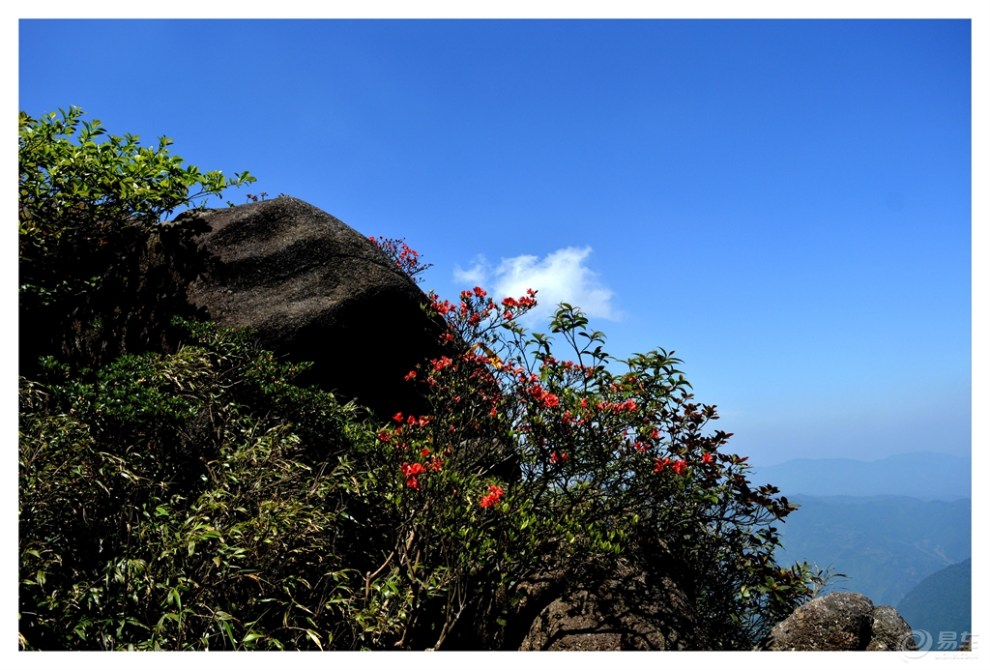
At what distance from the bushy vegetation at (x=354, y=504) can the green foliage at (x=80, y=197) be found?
0.42 ft

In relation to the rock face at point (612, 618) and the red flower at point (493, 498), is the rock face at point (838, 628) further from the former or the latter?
the red flower at point (493, 498)

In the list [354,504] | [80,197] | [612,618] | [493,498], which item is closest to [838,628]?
[612,618]

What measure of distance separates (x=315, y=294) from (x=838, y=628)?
243 inches

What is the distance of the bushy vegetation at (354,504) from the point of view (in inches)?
192


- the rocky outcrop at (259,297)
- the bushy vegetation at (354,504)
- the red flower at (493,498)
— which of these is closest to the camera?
the bushy vegetation at (354,504)

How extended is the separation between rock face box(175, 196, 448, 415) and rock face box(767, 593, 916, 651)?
4.93 meters

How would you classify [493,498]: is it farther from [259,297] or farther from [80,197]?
[80,197]

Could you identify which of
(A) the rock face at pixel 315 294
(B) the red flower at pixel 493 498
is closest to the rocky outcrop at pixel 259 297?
(A) the rock face at pixel 315 294

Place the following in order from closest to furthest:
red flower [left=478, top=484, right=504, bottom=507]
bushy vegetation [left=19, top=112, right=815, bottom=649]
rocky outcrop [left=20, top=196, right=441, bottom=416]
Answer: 1. bushy vegetation [left=19, top=112, right=815, bottom=649]
2. red flower [left=478, top=484, right=504, bottom=507]
3. rocky outcrop [left=20, top=196, right=441, bottom=416]

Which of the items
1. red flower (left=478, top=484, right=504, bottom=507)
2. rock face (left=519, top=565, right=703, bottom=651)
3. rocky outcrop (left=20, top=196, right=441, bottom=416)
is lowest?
rock face (left=519, top=565, right=703, bottom=651)

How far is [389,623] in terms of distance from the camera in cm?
497

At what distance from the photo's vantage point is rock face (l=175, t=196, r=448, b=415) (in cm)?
747

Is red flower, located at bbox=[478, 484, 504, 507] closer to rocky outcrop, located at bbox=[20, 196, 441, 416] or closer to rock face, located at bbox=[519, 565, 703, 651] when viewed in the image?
rock face, located at bbox=[519, 565, 703, 651]

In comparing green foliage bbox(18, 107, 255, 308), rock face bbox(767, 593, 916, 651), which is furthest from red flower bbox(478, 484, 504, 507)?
green foliage bbox(18, 107, 255, 308)
